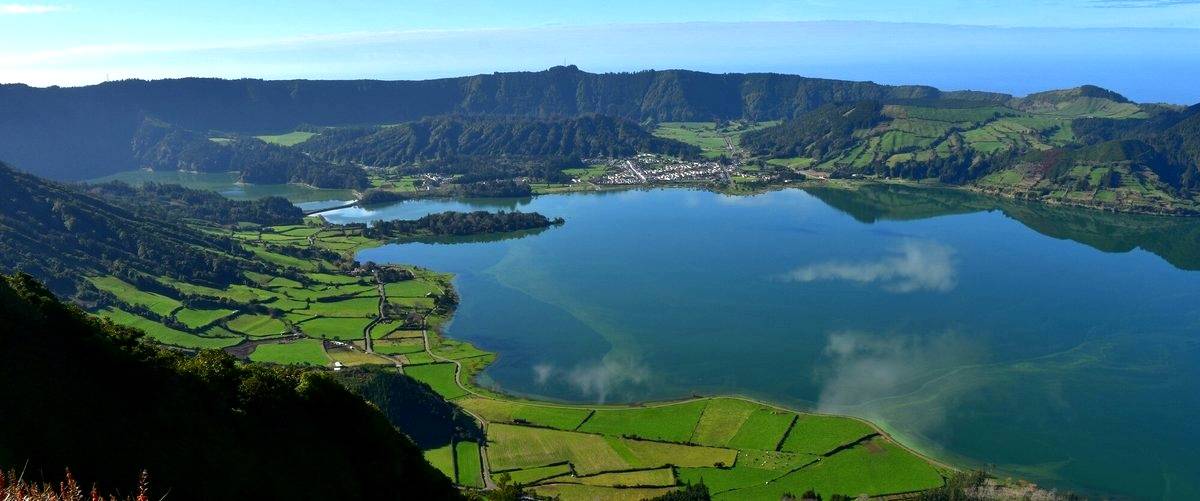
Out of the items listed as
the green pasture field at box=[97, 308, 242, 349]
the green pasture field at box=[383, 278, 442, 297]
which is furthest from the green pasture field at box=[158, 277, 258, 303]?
the green pasture field at box=[383, 278, 442, 297]

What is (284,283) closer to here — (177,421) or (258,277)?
(258,277)

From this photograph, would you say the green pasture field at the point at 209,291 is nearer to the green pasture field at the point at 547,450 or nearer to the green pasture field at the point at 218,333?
the green pasture field at the point at 218,333

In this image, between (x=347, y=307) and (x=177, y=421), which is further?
(x=347, y=307)

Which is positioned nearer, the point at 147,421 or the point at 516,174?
the point at 147,421

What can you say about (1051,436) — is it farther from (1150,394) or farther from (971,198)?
(971,198)

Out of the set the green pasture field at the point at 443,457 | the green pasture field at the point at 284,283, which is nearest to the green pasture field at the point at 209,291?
the green pasture field at the point at 284,283

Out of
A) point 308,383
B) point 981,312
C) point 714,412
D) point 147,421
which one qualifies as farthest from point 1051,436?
point 147,421

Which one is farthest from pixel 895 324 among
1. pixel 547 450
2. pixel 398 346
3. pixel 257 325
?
pixel 257 325
